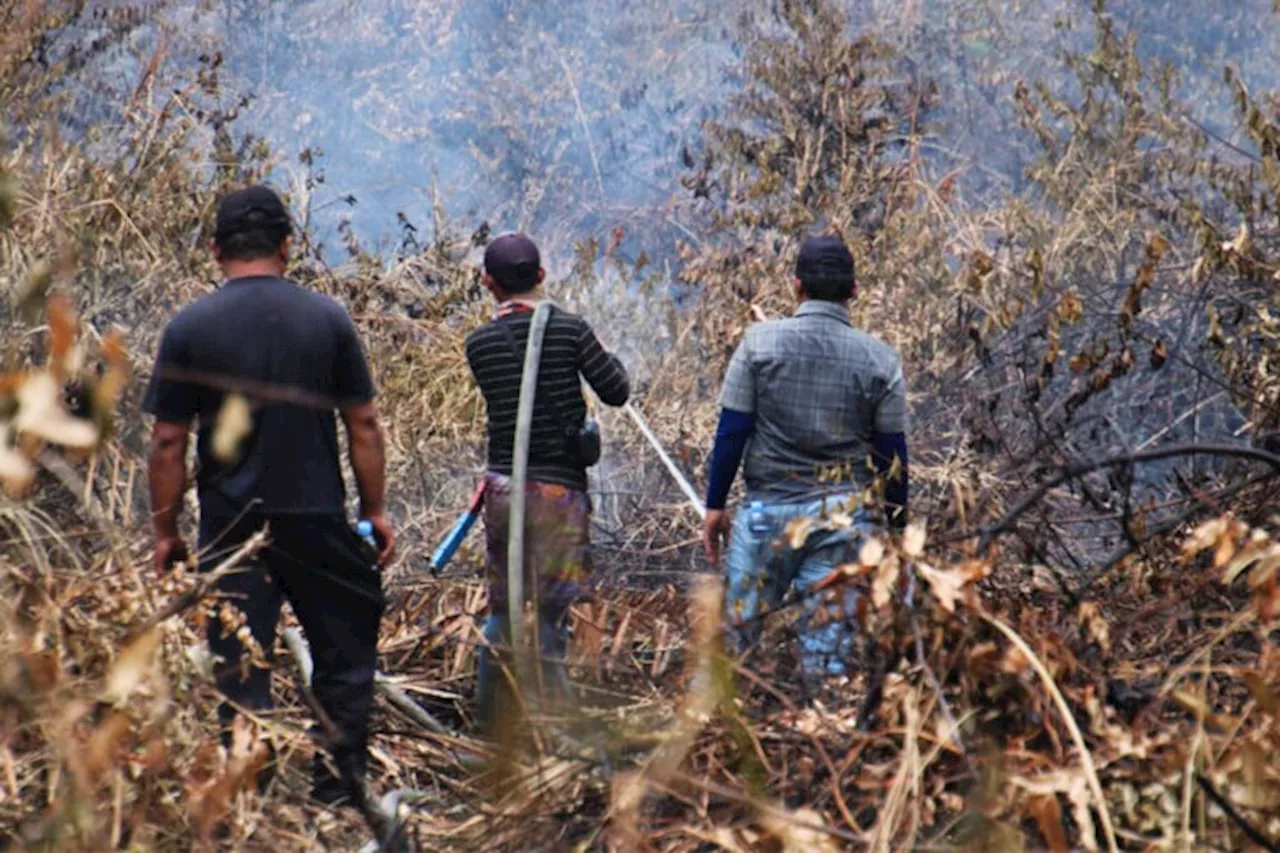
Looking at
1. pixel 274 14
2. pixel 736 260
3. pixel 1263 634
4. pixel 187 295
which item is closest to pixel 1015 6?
pixel 274 14

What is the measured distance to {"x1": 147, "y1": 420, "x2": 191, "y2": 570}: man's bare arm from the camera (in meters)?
4.95

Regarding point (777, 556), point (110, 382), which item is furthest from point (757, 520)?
point (110, 382)

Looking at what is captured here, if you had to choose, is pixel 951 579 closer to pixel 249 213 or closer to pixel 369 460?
pixel 369 460

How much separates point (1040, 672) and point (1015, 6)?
27580mm

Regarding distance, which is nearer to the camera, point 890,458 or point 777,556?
point 777,556

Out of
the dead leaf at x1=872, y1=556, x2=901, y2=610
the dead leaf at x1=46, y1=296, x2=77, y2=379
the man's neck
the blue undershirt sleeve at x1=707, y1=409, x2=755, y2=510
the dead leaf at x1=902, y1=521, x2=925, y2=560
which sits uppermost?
the dead leaf at x1=46, y1=296, x2=77, y2=379

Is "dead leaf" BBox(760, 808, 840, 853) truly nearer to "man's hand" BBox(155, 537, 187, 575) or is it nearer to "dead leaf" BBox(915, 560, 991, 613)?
"dead leaf" BBox(915, 560, 991, 613)

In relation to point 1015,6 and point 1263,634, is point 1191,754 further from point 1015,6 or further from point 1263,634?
point 1015,6

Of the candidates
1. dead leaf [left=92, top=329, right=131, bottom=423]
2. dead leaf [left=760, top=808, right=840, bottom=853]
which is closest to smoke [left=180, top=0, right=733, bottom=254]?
dead leaf [left=760, top=808, right=840, bottom=853]

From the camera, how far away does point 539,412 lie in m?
5.93

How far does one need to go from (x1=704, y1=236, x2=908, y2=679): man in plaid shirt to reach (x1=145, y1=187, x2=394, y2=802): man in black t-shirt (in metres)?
1.18

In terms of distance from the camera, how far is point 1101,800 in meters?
3.32

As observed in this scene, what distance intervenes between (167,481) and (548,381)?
135cm

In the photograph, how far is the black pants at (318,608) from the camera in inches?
199
